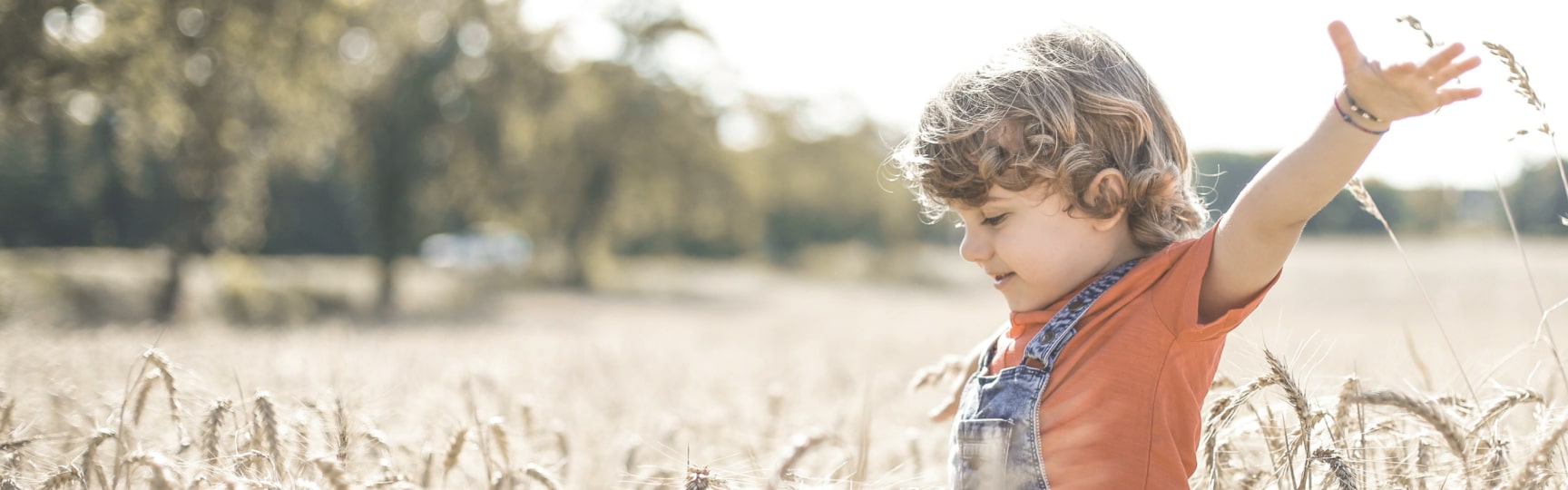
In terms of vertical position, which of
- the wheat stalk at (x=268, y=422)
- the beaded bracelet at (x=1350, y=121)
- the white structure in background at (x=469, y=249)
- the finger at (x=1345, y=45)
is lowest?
the wheat stalk at (x=268, y=422)

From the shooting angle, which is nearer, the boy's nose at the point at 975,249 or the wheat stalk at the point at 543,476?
the wheat stalk at the point at 543,476

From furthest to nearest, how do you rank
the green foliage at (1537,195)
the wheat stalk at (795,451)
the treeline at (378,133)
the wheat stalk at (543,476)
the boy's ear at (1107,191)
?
the treeline at (378,133)
the green foliage at (1537,195)
the boy's ear at (1107,191)
the wheat stalk at (543,476)
the wheat stalk at (795,451)

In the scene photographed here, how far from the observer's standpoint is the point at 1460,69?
4.40ft

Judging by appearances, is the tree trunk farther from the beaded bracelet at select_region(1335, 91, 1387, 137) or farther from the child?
the beaded bracelet at select_region(1335, 91, 1387, 137)

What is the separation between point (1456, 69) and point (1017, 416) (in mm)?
873

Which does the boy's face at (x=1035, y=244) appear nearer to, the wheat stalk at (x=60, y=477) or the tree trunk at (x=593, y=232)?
the wheat stalk at (x=60, y=477)

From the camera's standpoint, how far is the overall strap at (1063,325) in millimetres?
1785

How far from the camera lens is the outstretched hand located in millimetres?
1345

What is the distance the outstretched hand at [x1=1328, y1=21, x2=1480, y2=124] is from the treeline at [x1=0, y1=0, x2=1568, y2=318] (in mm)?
988

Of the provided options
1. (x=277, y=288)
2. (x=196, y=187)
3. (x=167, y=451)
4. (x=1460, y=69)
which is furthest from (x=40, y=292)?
(x=1460, y=69)

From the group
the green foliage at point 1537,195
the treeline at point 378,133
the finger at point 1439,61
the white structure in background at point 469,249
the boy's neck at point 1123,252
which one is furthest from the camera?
the white structure in background at point 469,249

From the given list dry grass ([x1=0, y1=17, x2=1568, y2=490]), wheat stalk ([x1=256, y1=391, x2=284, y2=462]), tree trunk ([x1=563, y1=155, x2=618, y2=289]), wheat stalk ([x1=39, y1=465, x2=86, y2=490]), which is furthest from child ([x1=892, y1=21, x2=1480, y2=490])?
tree trunk ([x1=563, y1=155, x2=618, y2=289])

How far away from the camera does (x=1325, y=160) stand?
143 centimetres

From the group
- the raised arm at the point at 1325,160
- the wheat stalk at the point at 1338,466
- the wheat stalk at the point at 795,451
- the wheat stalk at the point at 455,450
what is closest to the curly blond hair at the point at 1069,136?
the raised arm at the point at 1325,160
